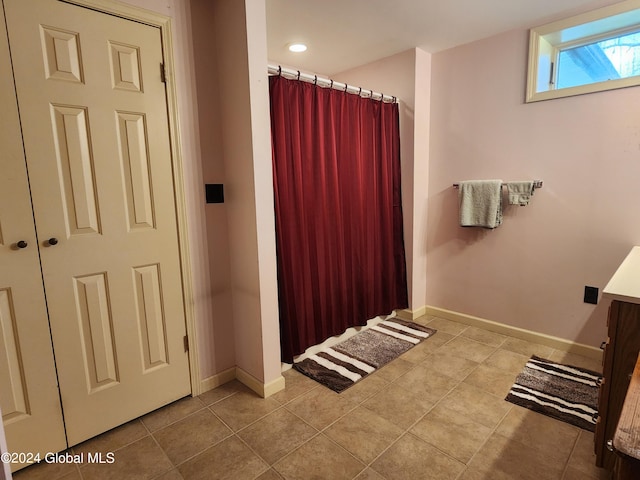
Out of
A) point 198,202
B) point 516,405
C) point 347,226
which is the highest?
point 198,202

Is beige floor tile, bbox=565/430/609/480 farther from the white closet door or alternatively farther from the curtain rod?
the curtain rod

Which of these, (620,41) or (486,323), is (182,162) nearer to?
(486,323)

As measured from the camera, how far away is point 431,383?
6.91 ft

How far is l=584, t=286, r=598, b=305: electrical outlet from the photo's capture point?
7.57ft

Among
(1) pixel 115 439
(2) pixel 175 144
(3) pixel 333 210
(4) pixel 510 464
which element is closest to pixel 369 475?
(4) pixel 510 464

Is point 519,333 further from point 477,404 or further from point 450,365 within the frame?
point 477,404

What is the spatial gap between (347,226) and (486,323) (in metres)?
1.41

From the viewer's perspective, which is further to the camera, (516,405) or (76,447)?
(516,405)

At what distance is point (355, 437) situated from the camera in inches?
65.5

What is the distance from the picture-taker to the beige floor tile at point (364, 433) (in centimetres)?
158

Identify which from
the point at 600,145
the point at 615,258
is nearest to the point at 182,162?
the point at 600,145

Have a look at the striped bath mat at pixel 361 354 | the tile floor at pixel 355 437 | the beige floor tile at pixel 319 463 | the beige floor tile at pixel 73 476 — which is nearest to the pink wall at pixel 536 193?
the striped bath mat at pixel 361 354

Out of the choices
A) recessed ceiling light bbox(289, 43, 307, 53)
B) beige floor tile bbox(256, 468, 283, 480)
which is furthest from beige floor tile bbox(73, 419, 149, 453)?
recessed ceiling light bbox(289, 43, 307, 53)

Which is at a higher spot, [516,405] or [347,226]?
[347,226]
